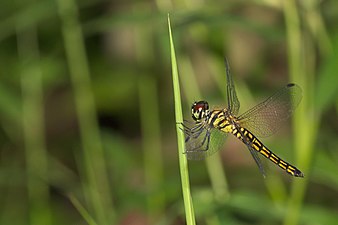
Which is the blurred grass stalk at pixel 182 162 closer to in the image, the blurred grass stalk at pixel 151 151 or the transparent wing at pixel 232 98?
the transparent wing at pixel 232 98

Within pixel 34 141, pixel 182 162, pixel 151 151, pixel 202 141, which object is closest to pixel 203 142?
pixel 202 141

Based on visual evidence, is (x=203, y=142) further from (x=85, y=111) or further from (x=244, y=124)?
(x=85, y=111)

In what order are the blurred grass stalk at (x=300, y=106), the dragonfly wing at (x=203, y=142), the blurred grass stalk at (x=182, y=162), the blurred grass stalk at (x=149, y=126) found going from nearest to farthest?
the blurred grass stalk at (x=182, y=162) → the dragonfly wing at (x=203, y=142) → the blurred grass stalk at (x=300, y=106) → the blurred grass stalk at (x=149, y=126)

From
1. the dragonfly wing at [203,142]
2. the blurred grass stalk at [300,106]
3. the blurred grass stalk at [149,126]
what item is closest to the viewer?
the dragonfly wing at [203,142]

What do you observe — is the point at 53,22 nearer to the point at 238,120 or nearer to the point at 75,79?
the point at 75,79

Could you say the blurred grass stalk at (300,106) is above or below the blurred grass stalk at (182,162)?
above

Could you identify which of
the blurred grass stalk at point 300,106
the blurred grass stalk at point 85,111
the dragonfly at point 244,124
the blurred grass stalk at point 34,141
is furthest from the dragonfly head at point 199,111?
the blurred grass stalk at point 34,141
